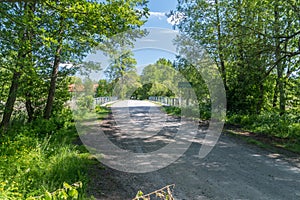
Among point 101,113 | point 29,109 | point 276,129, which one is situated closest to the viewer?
point 276,129

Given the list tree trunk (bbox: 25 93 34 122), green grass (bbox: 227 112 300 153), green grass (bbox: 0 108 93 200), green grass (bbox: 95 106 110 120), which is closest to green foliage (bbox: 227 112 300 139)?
green grass (bbox: 227 112 300 153)

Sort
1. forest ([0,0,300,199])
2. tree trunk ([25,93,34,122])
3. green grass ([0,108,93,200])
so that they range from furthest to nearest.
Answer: tree trunk ([25,93,34,122])
forest ([0,0,300,199])
green grass ([0,108,93,200])

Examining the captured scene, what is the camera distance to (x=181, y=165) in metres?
5.04

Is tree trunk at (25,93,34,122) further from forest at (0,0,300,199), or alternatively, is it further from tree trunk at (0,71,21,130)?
tree trunk at (0,71,21,130)

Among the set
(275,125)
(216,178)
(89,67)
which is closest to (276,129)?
(275,125)

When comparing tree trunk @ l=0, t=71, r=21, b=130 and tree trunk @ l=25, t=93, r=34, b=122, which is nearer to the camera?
tree trunk @ l=0, t=71, r=21, b=130

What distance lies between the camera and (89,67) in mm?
10195

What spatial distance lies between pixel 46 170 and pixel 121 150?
255cm

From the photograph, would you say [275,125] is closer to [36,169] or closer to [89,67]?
[89,67]

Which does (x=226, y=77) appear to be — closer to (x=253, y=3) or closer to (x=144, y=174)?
(x=253, y=3)

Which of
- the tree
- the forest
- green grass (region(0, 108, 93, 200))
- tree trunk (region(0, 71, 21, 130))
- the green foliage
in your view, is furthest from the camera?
the green foliage

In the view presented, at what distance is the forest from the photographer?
4458mm

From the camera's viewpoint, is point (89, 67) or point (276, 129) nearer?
point (276, 129)

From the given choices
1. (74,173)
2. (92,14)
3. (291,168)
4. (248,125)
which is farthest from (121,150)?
(248,125)
